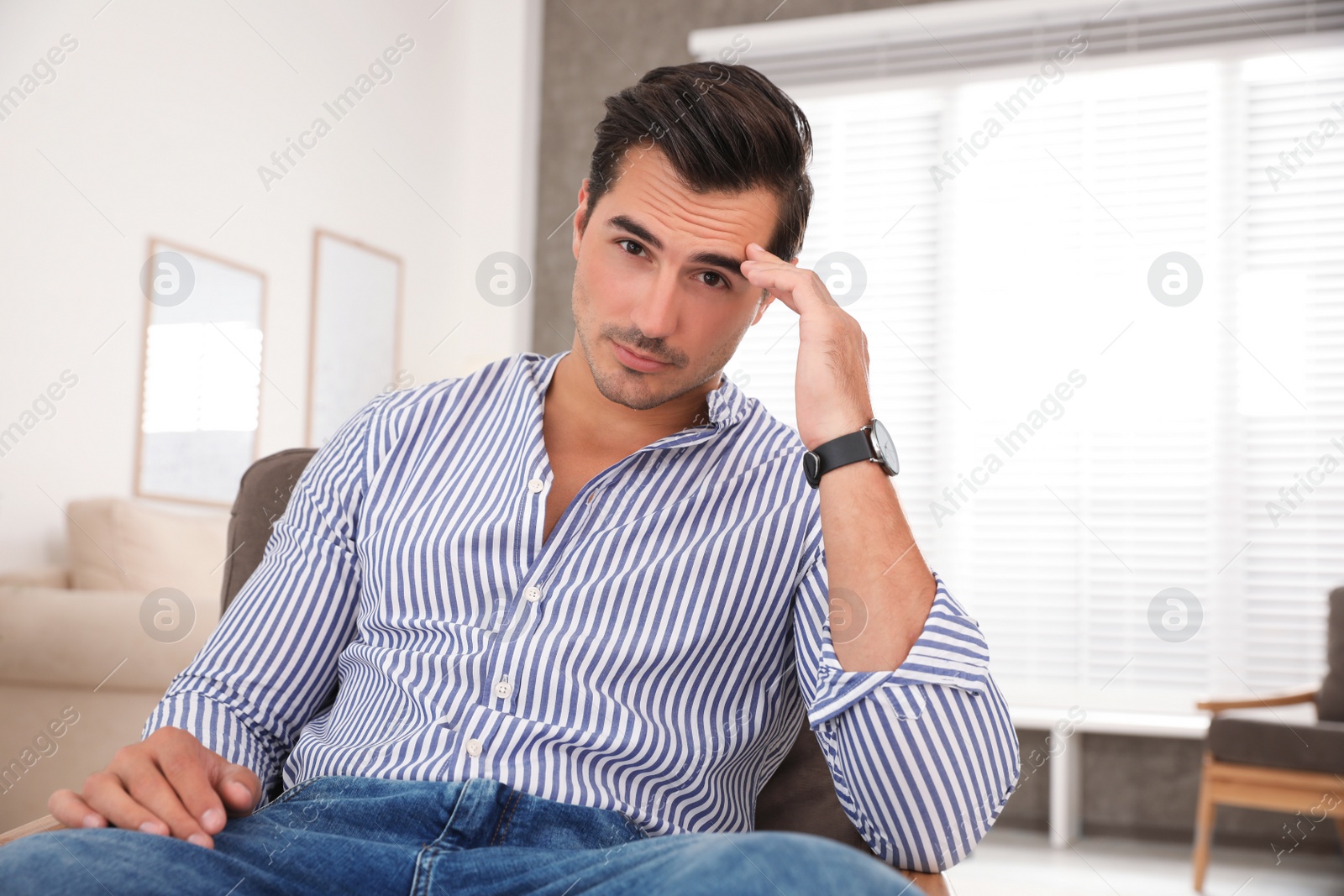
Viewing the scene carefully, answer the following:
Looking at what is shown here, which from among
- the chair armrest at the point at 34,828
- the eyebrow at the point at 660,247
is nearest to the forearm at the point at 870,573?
the eyebrow at the point at 660,247

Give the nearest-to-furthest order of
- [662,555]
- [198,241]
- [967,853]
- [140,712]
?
[967,853]
[662,555]
[140,712]
[198,241]

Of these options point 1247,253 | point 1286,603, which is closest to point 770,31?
point 1247,253

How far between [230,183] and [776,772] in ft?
11.1

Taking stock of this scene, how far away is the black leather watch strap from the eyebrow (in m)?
0.26

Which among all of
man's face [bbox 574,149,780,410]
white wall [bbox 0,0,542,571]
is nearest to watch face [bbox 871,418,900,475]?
man's face [bbox 574,149,780,410]

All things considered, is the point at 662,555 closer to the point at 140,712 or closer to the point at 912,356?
the point at 140,712

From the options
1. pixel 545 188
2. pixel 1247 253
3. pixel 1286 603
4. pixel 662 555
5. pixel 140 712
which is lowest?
pixel 140 712

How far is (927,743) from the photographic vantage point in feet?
3.28

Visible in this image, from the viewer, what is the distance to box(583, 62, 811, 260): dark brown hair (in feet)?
4.22

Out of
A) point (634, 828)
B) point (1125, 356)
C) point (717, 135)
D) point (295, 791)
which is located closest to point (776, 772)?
point (634, 828)

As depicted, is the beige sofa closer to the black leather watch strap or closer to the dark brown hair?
the dark brown hair

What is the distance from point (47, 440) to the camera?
3.31 m

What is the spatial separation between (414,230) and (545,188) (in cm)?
62

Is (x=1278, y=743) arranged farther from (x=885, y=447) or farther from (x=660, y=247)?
(x=660, y=247)
